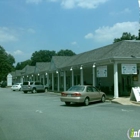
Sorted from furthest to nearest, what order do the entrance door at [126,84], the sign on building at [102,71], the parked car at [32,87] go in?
the parked car at [32,87], the entrance door at [126,84], the sign on building at [102,71]

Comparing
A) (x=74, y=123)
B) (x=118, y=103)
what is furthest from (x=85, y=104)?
(x=74, y=123)

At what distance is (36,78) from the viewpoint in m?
59.0

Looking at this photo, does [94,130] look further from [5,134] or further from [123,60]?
[123,60]

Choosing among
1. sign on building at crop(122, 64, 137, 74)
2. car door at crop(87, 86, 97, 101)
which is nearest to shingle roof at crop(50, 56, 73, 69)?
sign on building at crop(122, 64, 137, 74)

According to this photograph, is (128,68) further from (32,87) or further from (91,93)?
(32,87)

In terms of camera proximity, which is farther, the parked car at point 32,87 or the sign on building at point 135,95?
the parked car at point 32,87

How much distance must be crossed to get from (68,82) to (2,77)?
53420 millimetres

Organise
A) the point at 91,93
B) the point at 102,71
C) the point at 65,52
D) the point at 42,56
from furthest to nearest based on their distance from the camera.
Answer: the point at 65,52 → the point at 42,56 → the point at 102,71 → the point at 91,93

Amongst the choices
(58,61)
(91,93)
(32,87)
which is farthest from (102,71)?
(58,61)

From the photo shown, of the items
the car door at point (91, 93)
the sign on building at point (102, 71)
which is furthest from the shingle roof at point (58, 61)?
the car door at point (91, 93)

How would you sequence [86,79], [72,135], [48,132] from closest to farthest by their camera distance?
1. [72,135]
2. [48,132]
3. [86,79]

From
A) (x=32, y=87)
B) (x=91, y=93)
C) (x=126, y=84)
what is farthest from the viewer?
(x=32, y=87)

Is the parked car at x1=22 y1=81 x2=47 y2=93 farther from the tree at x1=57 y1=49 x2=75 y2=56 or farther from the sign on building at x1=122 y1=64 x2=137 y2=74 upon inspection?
the tree at x1=57 y1=49 x2=75 y2=56

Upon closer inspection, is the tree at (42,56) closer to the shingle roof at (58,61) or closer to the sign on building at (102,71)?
the shingle roof at (58,61)
